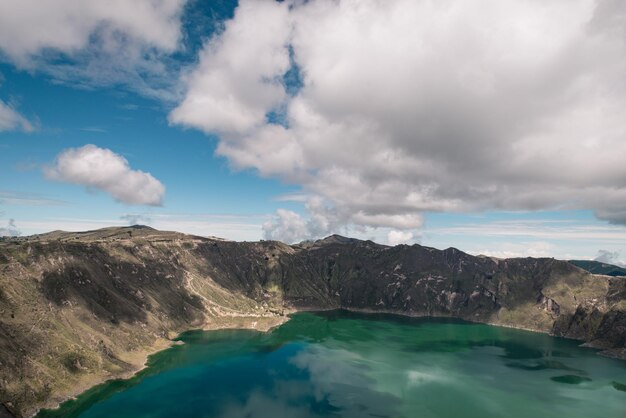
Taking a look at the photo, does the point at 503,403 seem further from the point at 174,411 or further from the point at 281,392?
the point at 174,411

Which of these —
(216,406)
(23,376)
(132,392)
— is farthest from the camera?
(132,392)

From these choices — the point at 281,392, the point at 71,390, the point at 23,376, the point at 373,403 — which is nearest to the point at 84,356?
the point at 71,390

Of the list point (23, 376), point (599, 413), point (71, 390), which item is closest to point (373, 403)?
point (599, 413)

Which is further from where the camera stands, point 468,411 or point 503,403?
point 503,403

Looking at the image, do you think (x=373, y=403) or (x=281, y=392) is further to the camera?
(x=281, y=392)

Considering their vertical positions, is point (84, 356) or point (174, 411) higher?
point (84, 356)

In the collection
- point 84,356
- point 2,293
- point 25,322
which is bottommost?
point 84,356

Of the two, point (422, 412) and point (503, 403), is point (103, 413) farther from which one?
point (503, 403)

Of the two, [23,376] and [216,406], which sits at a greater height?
[23,376]

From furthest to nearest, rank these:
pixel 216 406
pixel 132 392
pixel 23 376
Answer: pixel 132 392 → pixel 216 406 → pixel 23 376
